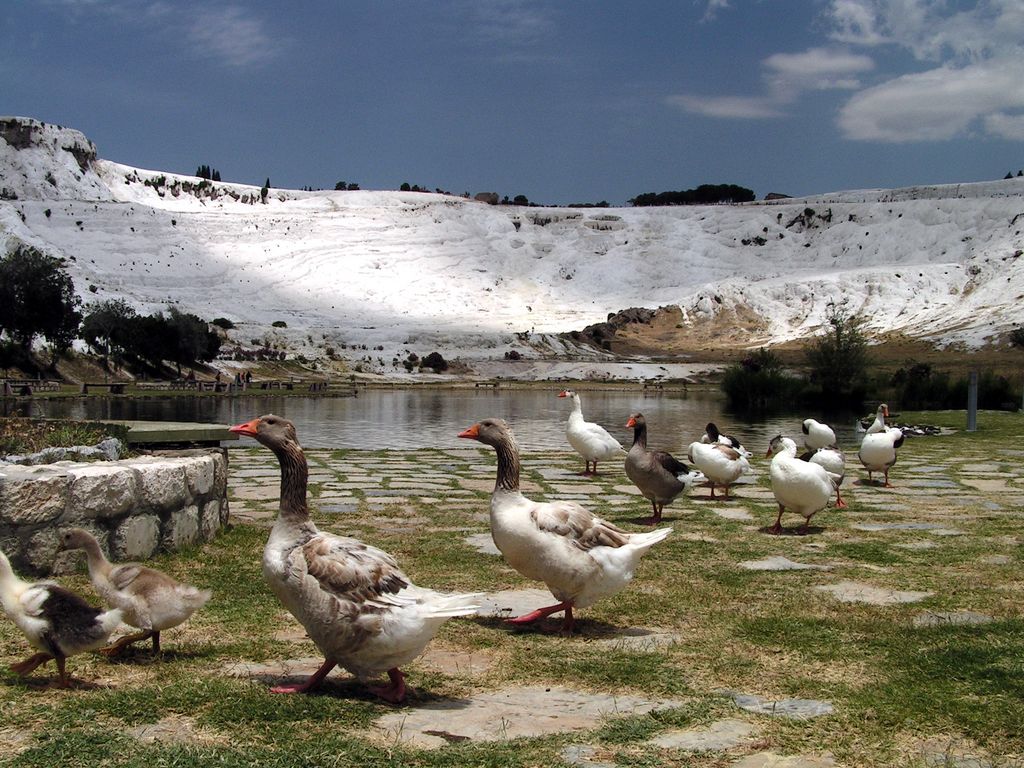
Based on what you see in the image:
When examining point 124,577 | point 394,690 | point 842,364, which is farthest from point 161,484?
point 842,364

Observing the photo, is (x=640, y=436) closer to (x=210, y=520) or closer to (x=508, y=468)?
(x=210, y=520)

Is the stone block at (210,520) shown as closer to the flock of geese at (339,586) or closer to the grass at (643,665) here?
the grass at (643,665)

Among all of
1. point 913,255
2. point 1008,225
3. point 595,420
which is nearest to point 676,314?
point 913,255

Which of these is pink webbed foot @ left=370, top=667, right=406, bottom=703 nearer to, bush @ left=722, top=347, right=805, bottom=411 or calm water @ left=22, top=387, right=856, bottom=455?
calm water @ left=22, top=387, right=856, bottom=455

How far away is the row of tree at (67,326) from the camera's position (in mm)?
45875

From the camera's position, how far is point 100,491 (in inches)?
249

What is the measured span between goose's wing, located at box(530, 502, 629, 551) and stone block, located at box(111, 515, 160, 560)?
297 cm

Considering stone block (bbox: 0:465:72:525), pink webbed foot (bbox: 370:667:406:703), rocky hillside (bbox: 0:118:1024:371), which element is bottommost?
Answer: pink webbed foot (bbox: 370:667:406:703)

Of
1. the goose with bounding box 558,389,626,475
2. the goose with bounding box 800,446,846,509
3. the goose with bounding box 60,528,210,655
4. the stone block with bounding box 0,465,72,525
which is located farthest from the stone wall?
the goose with bounding box 800,446,846,509

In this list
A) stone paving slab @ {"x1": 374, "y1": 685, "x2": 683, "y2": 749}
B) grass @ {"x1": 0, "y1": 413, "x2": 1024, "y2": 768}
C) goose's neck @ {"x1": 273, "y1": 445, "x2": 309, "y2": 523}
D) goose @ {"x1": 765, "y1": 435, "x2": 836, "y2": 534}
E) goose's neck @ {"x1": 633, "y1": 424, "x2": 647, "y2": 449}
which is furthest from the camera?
goose's neck @ {"x1": 633, "y1": 424, "x2": 647, "y2": 449}

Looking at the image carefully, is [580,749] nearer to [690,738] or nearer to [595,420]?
[690,738]

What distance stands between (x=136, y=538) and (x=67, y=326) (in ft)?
148

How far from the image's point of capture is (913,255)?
10069 cm

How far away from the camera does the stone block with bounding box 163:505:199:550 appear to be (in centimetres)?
692
